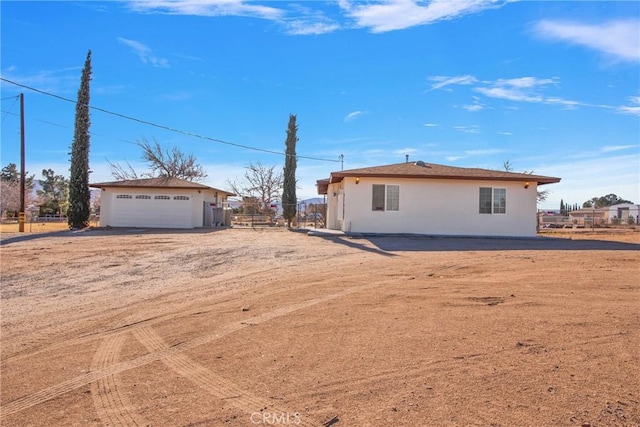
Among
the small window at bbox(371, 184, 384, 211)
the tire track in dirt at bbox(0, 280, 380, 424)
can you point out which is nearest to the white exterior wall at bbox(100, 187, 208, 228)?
the small window at bbox(371, 184, 384, 211)

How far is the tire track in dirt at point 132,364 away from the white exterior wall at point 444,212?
1354 centimetres

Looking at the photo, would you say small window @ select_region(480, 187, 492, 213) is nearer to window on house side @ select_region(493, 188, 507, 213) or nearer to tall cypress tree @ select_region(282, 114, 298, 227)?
window on house side @ select_region(493, 188, 507, 213)

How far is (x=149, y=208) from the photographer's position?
29.0 metres

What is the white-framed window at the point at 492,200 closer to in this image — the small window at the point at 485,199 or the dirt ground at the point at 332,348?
the small window at the point at 485,199

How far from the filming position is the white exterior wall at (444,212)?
2027 centimetres

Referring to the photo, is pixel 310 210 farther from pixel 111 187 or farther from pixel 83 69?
pixel 83 69

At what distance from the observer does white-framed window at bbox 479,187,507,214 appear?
2064 centimetres

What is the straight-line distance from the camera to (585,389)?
11.6 ft

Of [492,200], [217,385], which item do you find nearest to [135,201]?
[492,200]

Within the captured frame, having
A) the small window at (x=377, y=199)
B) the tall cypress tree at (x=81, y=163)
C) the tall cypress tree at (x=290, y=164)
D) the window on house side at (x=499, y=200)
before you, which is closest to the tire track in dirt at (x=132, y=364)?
the small window at (x=377, y=199)

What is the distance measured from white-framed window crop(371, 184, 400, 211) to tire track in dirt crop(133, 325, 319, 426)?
15.6 m

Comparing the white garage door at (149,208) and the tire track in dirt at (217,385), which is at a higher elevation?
the white garage door at (149,208)

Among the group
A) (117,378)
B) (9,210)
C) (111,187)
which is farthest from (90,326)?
(9,210)

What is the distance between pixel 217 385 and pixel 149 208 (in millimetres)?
26897
